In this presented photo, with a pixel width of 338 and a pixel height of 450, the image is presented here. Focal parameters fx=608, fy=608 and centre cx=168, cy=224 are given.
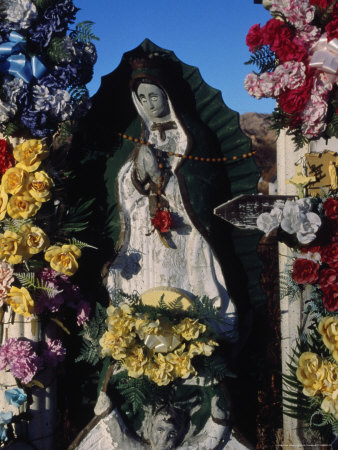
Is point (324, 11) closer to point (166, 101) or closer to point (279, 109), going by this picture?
point (279, 109)

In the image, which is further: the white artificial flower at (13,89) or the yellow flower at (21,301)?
the white artificial flower at (13,89)

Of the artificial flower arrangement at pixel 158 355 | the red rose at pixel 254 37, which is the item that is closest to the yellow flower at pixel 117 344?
the artificial flower arrangement at pixel 158 355

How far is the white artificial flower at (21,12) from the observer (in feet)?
10.3

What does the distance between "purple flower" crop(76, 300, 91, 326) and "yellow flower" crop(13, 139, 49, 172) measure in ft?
2.53

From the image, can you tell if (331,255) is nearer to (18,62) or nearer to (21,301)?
(21,301)

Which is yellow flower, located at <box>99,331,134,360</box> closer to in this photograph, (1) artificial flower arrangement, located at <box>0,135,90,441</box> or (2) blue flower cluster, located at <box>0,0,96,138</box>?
(1) artificial flower arrangement, located at <box>0,135,90,441</box>

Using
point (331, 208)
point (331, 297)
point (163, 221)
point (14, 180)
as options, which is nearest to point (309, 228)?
point (331, 208)

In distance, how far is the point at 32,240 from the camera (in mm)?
3039

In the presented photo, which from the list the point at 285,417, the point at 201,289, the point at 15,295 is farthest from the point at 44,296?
the point at 285,417

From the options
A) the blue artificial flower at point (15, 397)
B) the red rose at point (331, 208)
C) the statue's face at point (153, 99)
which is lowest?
the blue artificial flower at point (15, 397)

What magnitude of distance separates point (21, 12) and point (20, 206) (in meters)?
1.01

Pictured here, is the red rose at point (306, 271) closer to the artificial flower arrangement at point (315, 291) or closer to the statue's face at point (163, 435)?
the artificial flower arrangement at point (315, 291)

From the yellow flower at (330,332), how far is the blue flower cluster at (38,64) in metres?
1.67

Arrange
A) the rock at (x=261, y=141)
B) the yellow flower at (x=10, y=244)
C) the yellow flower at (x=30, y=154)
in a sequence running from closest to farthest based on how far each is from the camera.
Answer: the yellow flower at (x=10, y=244), the yellow flower at (x=30, y=154), the rock at (x=261, y=141)
